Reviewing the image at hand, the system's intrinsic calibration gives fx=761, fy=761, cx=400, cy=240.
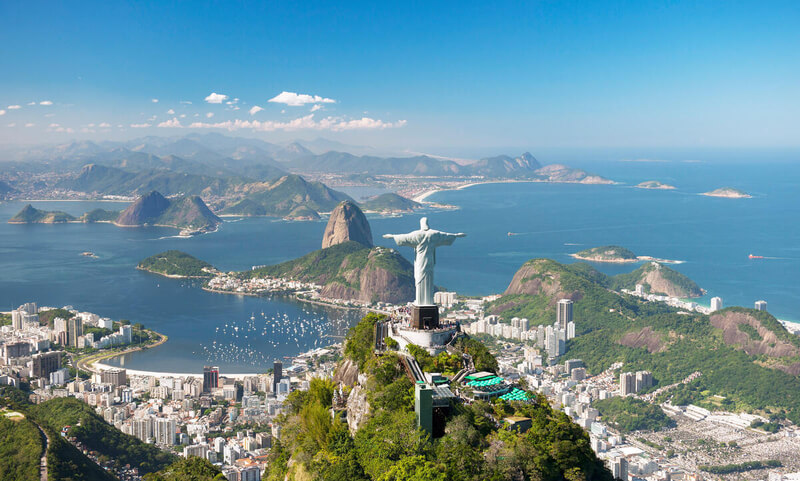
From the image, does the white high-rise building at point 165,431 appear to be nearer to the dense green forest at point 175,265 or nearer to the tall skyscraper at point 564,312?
the tall skyscraper at point 564,312


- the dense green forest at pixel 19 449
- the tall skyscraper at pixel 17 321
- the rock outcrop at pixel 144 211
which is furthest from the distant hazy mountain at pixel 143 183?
the dense green forest at pixel 19 449

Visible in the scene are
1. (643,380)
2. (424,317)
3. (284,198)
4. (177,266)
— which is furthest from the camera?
(284,198)

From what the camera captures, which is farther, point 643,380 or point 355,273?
point 355,273

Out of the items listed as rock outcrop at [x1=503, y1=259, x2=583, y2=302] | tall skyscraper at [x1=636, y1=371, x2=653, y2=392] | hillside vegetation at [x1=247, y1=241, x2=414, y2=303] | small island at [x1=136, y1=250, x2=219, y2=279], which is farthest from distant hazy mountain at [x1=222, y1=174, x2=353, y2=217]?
tall skyscraper at [x1=636, y1=371, x2=653, y2=392]

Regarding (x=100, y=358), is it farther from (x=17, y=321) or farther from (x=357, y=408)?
(x=357, y=408)

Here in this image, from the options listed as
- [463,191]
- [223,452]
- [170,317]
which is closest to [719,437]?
[223,452]

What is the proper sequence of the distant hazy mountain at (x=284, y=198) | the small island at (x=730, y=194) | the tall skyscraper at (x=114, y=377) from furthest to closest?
1. the small island at (x=730, y=194)
2. the distant hazy mountain at (x=284, y=198)
3. the tall skyscraper at (x=114, y=377)

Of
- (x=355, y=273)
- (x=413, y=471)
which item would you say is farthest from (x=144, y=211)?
(x=413, y=471)
